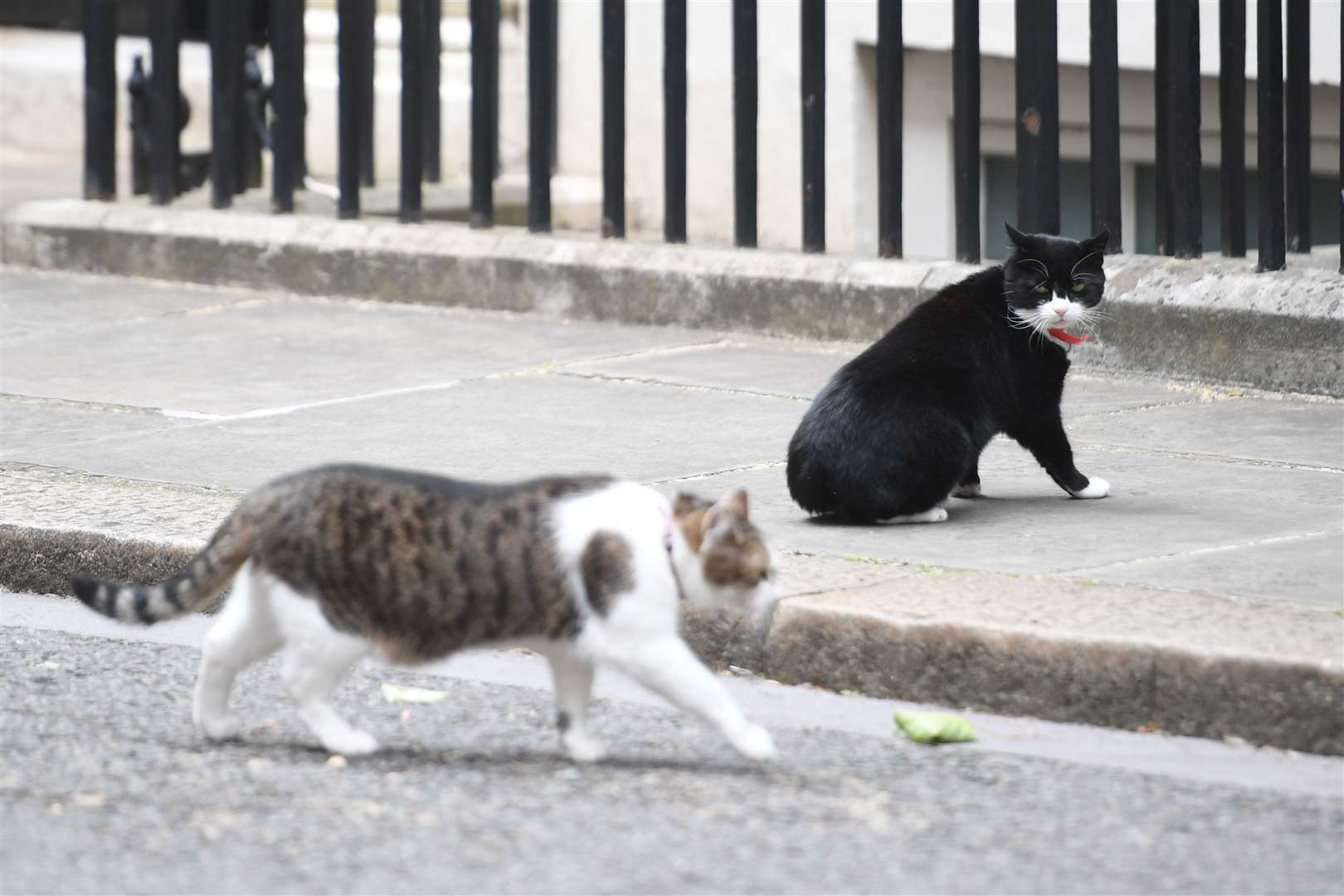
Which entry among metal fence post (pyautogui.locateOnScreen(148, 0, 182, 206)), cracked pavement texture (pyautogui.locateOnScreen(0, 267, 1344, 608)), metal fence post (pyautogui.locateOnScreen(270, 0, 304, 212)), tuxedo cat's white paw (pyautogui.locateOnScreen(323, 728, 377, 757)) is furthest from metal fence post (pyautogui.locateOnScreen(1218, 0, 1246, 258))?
metal fence post (pyautogui.locateOnScreen(148, 0, 182, 206))

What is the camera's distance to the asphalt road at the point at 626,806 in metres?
3.18

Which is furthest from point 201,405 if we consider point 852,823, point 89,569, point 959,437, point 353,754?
point 852,823

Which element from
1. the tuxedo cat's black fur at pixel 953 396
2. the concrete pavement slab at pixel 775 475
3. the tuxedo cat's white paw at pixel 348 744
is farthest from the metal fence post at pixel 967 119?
the tuxedo cat's white paw at pixel 348 744

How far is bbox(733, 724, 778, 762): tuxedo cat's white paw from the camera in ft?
11.9

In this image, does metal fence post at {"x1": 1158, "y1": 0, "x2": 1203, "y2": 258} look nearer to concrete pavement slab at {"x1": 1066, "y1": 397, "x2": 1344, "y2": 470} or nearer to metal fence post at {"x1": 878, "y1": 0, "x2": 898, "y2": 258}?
concrete pavement slab at {"x1": 1066, "y1": 397, "x2": 1344, "y2": 470}

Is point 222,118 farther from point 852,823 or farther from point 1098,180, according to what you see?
point 852,823

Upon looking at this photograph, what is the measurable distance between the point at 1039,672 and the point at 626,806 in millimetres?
968

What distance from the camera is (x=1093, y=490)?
540cm

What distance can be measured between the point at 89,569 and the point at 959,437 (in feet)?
7.08

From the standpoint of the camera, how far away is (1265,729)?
3.86 metres

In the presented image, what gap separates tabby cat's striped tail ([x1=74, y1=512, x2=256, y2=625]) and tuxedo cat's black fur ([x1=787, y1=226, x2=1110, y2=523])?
173 cm

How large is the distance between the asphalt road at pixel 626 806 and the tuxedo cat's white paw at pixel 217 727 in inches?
1.2

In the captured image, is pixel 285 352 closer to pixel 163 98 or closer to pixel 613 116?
pixel 613 116

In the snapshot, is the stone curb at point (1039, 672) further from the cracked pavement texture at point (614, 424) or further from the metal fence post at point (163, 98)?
the metal fence post at point (163, 98)
